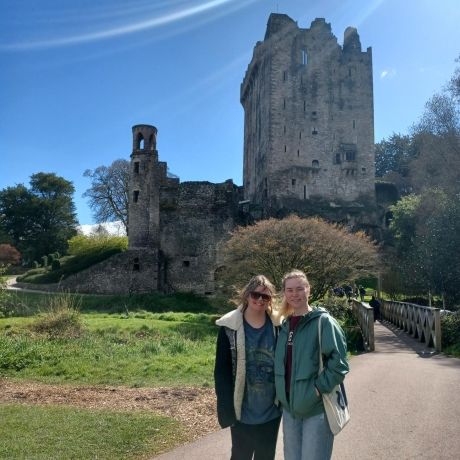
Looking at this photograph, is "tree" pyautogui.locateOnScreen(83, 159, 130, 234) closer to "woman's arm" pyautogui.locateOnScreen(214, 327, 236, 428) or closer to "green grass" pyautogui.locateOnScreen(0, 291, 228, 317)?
"green grass" pyautogui.locateOnScreen(0, 291, 228, 317)

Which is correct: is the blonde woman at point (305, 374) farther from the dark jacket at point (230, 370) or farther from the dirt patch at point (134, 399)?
the dirt patch at point (134, 399)

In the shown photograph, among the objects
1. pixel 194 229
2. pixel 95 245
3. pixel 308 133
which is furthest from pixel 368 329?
pixel 308 133

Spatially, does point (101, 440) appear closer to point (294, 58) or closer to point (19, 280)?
point (19, 280)

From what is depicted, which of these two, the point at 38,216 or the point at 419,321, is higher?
the point at 38,216

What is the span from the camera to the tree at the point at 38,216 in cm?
4603

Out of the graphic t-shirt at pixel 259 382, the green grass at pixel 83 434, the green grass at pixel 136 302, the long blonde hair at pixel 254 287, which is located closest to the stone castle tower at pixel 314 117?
the green grass at pixel 136 302

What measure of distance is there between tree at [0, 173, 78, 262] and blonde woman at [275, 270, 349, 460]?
46.6 meters

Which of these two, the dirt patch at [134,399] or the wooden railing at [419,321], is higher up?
the wooden railing at [419,321]

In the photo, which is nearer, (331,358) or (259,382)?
(331,358)

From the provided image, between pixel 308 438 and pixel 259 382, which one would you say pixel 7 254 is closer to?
pixel 259 382

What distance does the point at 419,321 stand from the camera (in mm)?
12117

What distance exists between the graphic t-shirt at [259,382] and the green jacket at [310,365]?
0.39ft

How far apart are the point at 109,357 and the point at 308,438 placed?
7979 mm

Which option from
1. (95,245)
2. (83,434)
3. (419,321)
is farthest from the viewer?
(95,245)
